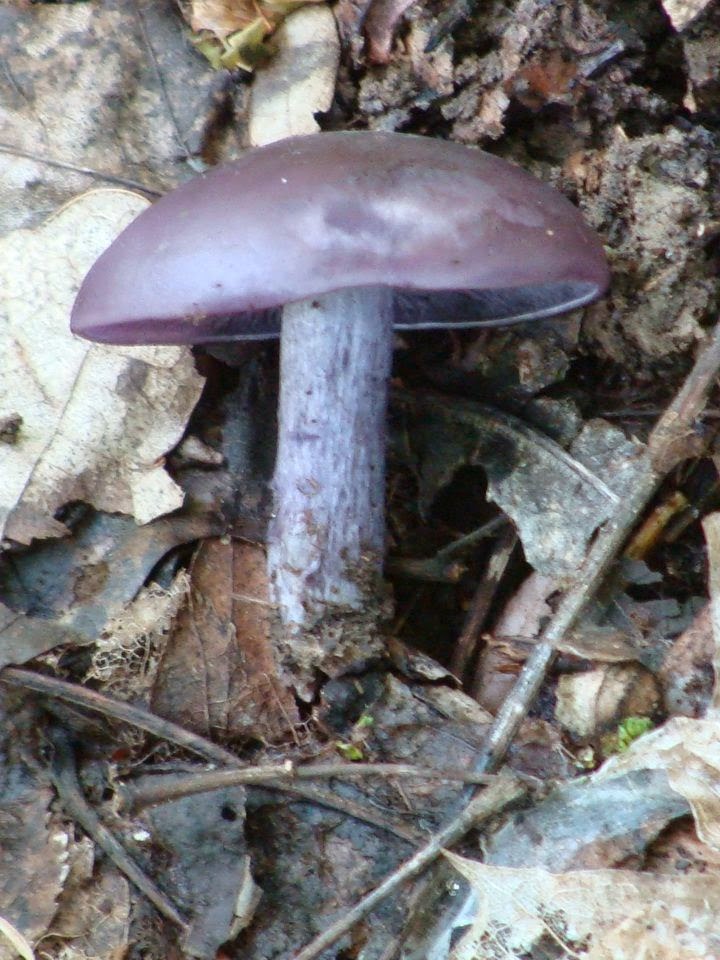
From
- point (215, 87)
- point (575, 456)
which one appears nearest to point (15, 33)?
point (215, 87)

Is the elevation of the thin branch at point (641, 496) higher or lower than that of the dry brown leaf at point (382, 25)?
lower

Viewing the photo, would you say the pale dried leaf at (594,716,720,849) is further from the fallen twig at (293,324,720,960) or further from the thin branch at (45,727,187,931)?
the thin branch at (45,727,187,931)

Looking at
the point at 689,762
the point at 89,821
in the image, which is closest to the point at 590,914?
the point at 689,762

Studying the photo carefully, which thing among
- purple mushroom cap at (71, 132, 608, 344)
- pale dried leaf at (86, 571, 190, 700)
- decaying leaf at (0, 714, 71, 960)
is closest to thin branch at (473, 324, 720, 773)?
purple mushroom cap at (71, 132, 608, 344)

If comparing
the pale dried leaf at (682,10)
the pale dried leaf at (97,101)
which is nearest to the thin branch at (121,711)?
the pale dried leaf at (97,101)

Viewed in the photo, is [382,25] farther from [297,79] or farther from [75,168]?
[75,168]

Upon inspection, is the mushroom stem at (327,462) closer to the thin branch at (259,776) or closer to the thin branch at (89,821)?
the thin branch at (259,776)

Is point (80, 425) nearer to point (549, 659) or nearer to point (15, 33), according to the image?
point (15, 33)
